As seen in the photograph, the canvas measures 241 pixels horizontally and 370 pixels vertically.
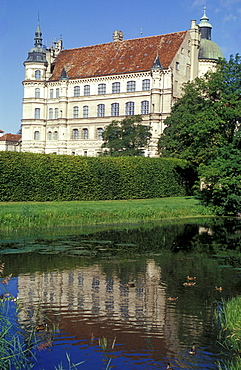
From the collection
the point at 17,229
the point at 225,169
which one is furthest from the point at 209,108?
the point at 17,229

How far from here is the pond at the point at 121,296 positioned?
827 centimetres

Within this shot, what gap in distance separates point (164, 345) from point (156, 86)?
2600 inches

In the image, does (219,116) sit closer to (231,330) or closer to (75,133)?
(231,330)

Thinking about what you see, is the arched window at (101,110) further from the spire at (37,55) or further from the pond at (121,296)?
the pond at (121,296)

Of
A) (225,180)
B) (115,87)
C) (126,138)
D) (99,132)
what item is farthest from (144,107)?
(225,180)

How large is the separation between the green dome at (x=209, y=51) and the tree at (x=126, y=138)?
25.4 metres

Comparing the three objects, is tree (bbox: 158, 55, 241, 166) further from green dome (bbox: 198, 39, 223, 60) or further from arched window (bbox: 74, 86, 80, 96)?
green dome (bbox: 198, 39, 223, 60)

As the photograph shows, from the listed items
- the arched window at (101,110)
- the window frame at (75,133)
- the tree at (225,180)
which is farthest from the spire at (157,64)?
the tree at (225,180)

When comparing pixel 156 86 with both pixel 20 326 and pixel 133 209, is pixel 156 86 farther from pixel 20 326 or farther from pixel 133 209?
pixel 20 326

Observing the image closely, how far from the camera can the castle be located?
73375 millimetres

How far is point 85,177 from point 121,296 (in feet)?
85.1

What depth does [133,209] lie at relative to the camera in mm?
29719

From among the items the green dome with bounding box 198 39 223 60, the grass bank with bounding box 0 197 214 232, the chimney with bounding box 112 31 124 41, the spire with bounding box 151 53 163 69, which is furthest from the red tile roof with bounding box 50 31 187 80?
the grass bank with bounding box 0 197 214 232

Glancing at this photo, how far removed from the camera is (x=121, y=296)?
11.7m
